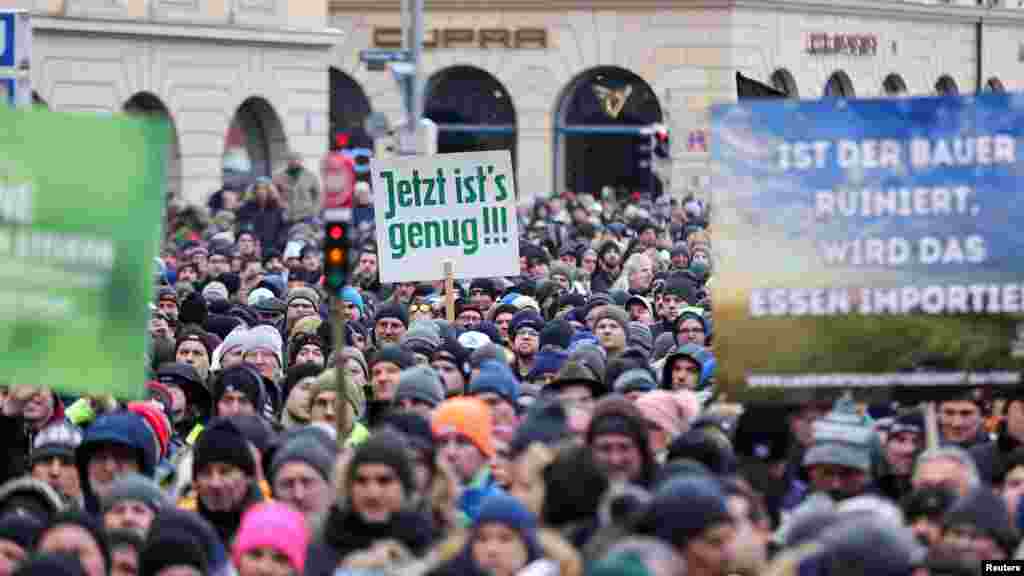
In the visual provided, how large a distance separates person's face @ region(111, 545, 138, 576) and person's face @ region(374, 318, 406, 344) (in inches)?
343

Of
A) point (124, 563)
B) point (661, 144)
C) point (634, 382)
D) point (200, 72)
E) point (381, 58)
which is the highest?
point (381, 58)

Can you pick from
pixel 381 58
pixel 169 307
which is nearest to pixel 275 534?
pixel 169 307

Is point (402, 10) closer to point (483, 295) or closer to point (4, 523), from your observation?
point (483, 295)

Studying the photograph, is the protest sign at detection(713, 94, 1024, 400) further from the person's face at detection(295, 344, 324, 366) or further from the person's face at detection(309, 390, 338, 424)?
the person's face at detection(295, 344, 324, 366)

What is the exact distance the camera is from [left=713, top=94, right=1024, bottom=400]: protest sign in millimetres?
12797

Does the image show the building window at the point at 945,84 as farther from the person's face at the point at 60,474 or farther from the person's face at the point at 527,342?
the person's face at the point at 60,474

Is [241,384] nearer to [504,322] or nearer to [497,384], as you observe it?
[497,384]

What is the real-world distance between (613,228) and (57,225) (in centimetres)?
2540

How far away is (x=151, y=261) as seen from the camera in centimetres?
1170

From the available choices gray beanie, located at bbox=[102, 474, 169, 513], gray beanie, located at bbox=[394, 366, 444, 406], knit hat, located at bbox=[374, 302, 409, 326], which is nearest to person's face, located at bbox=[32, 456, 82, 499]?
gray beanie, located at bbox=[102, 474, 169, 513]

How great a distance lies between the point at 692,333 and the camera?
752 inches

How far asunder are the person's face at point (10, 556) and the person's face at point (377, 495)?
1.21 m

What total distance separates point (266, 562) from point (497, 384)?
9.63ft

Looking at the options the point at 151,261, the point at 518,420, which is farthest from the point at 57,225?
the point at 518,420
